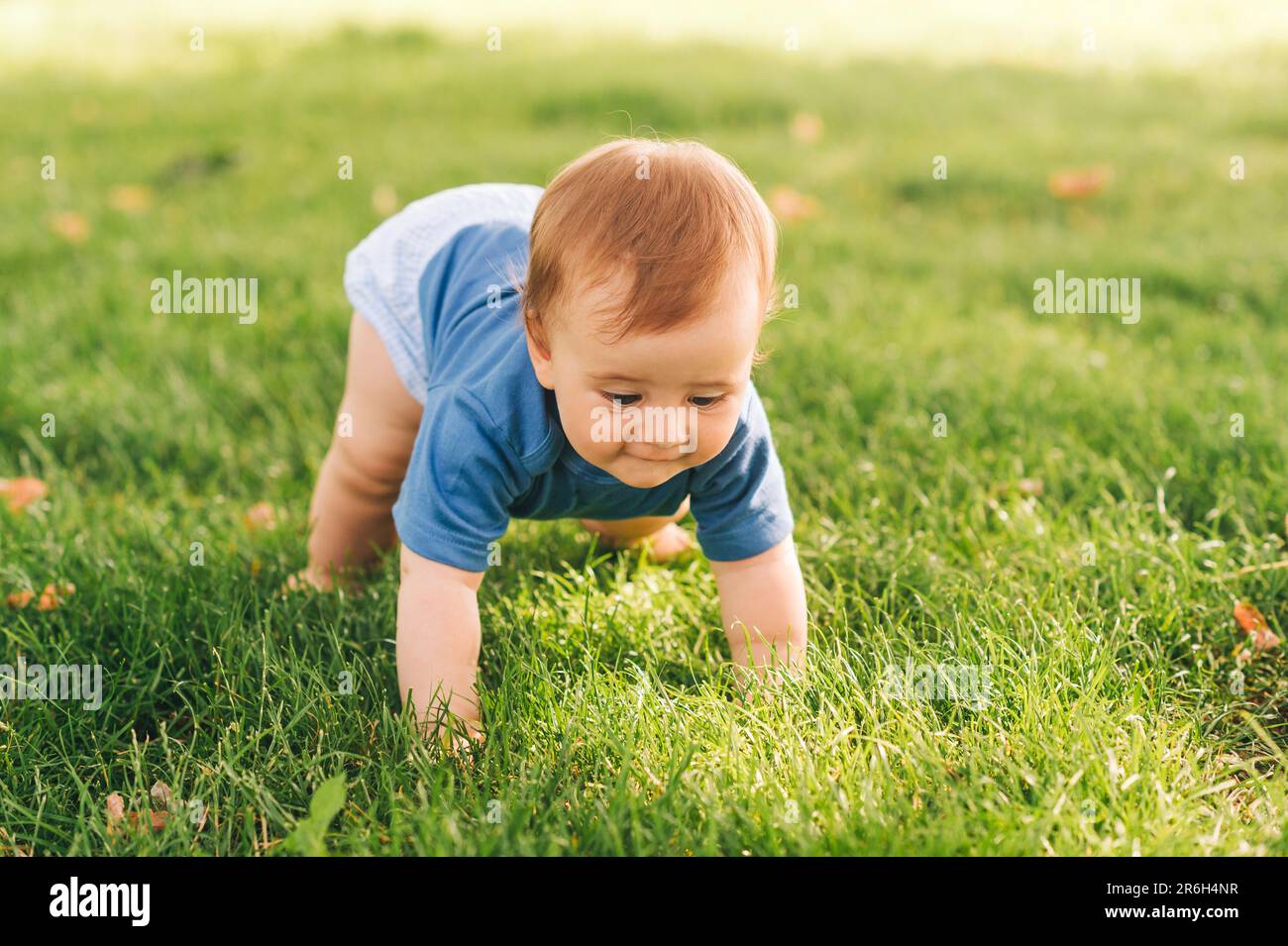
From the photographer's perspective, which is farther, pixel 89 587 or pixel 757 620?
pixel 89 587

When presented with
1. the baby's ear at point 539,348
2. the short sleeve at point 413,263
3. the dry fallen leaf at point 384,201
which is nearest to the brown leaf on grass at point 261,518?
the short sleeve at point 413,263

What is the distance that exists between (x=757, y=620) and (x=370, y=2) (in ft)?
32.7

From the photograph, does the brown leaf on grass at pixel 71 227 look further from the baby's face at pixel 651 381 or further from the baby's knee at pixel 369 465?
the baby's face at pixel 651 381

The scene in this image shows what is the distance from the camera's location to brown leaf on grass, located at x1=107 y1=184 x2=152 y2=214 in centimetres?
520

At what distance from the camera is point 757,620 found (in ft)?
7.36

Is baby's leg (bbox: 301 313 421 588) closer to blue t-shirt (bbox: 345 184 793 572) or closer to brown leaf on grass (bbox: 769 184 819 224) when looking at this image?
blue t-shirt (bbox: 345 184 793 572)

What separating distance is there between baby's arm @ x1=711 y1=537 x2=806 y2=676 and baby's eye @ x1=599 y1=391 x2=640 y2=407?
505 millimetres

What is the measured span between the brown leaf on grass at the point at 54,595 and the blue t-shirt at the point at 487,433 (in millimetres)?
798

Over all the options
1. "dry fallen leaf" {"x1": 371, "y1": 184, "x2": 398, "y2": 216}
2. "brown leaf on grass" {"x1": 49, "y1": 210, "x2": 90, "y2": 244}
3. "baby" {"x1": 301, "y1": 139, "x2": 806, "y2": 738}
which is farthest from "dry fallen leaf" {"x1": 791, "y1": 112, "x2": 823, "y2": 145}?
"baby" {"x1": 301, "y1": 139, "x2": 806, "y2": 738}

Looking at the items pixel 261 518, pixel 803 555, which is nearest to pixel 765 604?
pixel 803 555

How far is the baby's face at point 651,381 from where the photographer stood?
1759mm

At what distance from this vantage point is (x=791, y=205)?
496cm

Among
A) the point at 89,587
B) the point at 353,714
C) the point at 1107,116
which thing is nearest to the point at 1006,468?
the point at 353,714
